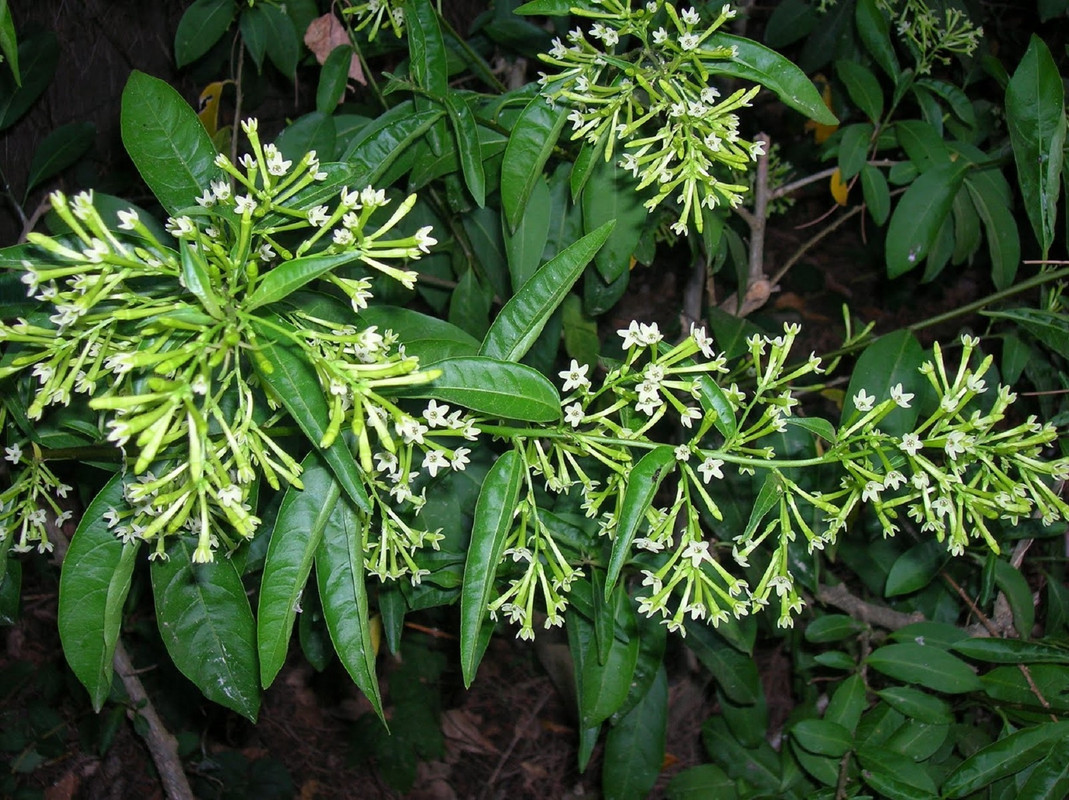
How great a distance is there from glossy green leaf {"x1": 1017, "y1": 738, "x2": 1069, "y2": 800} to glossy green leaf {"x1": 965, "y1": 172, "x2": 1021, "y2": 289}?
1146 mm

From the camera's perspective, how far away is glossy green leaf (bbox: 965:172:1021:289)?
2.25m

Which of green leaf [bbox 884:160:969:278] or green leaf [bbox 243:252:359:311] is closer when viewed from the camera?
green leaf [bbox 243:252:359:311]

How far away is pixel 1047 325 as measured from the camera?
1853 millimetres

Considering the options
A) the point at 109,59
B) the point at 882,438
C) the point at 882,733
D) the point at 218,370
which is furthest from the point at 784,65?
the point at 109,59

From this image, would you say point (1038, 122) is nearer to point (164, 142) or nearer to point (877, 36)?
point (877, 36)

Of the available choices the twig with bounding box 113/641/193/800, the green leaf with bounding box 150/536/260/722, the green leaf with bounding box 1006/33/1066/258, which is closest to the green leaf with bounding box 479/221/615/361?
the green leaf with bounding box 150/536/260/722

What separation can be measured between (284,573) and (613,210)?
101 centimetres

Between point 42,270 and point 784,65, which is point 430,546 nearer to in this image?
point 42,270

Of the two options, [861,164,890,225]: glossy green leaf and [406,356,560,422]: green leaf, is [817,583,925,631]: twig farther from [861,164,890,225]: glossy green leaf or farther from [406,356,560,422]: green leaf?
[406,356,560,422]: green leaf

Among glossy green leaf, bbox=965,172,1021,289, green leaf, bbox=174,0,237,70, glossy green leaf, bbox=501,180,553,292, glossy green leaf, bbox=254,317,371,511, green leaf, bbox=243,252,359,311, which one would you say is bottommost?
glossy green leaf, bbox=965,172,1021,289

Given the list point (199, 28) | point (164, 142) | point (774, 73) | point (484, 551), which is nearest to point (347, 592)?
point (484, 551)

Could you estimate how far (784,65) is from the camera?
146cm

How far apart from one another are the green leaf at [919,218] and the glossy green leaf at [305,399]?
1.55 metres

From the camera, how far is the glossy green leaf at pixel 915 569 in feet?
7.11
